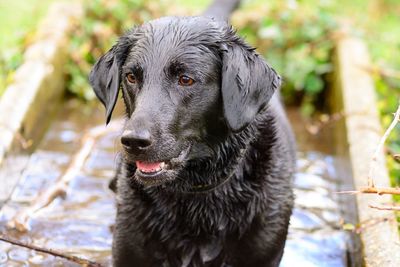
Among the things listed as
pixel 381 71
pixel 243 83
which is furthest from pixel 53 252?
pixel 381 71

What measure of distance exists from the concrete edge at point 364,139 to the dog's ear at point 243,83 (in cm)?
104

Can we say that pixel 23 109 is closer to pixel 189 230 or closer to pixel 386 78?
pixel 189 230

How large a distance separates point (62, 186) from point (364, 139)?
219 centimetres

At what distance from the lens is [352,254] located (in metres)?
4.59

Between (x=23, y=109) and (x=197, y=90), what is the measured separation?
2.46 m

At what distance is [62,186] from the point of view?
5262 millimetres

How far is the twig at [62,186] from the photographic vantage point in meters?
4.77

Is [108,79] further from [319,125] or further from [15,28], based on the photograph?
[15,28]

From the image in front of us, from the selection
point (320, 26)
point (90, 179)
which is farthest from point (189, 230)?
point (320, 26)

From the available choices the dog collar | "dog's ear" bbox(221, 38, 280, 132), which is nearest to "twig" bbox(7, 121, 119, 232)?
the dog collar

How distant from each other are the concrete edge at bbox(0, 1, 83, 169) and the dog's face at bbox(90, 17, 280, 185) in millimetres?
1726

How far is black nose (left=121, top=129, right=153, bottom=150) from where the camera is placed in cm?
323

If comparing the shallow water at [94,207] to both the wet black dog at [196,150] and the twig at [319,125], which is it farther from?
the wet black dog at [196,150]

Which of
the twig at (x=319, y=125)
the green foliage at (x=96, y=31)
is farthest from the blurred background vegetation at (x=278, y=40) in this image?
the twig at (x=319, y=125)
